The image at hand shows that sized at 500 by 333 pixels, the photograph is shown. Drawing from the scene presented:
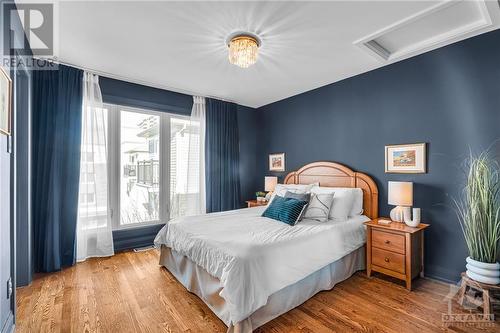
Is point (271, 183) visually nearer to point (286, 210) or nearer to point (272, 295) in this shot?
point (286, 210)

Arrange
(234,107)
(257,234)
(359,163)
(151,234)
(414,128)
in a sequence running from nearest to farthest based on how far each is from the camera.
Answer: (257,234)
(414,128)
(359,163)
(151,234)
(234,107)

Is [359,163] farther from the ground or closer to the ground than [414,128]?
closer to the ground

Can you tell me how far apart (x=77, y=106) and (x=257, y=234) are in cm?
291

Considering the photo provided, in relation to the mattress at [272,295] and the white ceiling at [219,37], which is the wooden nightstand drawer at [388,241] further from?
the white ceiling at [219,37]

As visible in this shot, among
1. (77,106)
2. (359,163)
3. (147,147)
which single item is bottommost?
(359,163)

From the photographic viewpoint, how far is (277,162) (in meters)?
4.75

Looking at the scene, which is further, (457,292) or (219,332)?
(457,292)

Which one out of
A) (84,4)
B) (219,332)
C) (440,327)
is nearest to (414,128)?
(440,327)

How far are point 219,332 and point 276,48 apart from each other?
2.79 m

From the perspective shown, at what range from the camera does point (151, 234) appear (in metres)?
3.94

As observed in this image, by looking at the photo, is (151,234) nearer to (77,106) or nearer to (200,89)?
(77,106)

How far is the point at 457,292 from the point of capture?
7.71 feet

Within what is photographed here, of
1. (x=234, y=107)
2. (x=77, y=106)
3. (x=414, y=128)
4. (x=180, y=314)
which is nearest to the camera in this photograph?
(x=180, y=314)

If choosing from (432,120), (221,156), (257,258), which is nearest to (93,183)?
(221,156)
